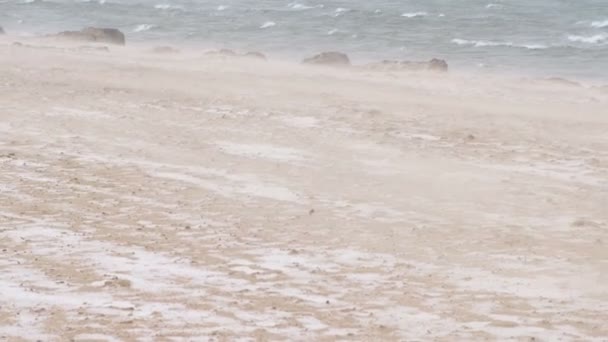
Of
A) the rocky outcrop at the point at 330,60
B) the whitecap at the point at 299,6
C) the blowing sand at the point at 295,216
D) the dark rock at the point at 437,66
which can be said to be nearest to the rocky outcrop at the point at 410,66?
the dark rock at the point at 437,66

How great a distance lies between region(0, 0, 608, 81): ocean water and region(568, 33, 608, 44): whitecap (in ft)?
0.10

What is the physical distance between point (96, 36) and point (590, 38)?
49.2 feet

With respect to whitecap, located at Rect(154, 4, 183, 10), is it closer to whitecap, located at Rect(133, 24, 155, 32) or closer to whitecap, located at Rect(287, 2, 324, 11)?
whitecap, located at Rect(287, 2, 324, 11)

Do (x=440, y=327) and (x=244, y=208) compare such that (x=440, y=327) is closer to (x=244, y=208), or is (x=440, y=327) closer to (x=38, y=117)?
(x=244, y=208)

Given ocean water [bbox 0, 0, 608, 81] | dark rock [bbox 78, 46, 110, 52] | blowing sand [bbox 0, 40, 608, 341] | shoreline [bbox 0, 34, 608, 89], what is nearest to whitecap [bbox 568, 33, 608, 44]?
ocean water [bbox 0, 0, 608, 81]

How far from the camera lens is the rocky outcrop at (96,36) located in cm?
3344

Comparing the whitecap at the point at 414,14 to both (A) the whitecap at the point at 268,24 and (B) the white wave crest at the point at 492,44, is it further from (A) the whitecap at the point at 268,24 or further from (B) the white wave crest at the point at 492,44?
(B) the white wave crest at the point at 492,44

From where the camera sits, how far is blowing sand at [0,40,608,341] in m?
9.01

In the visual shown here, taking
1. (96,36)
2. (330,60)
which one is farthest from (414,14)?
(330,60)

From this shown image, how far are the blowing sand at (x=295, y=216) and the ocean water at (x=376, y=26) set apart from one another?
40.8 feet

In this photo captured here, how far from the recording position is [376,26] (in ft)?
130

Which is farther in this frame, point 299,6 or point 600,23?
point 299,6

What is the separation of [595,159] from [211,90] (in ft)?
25.7

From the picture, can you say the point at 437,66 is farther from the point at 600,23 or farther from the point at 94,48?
the point at 600,23
